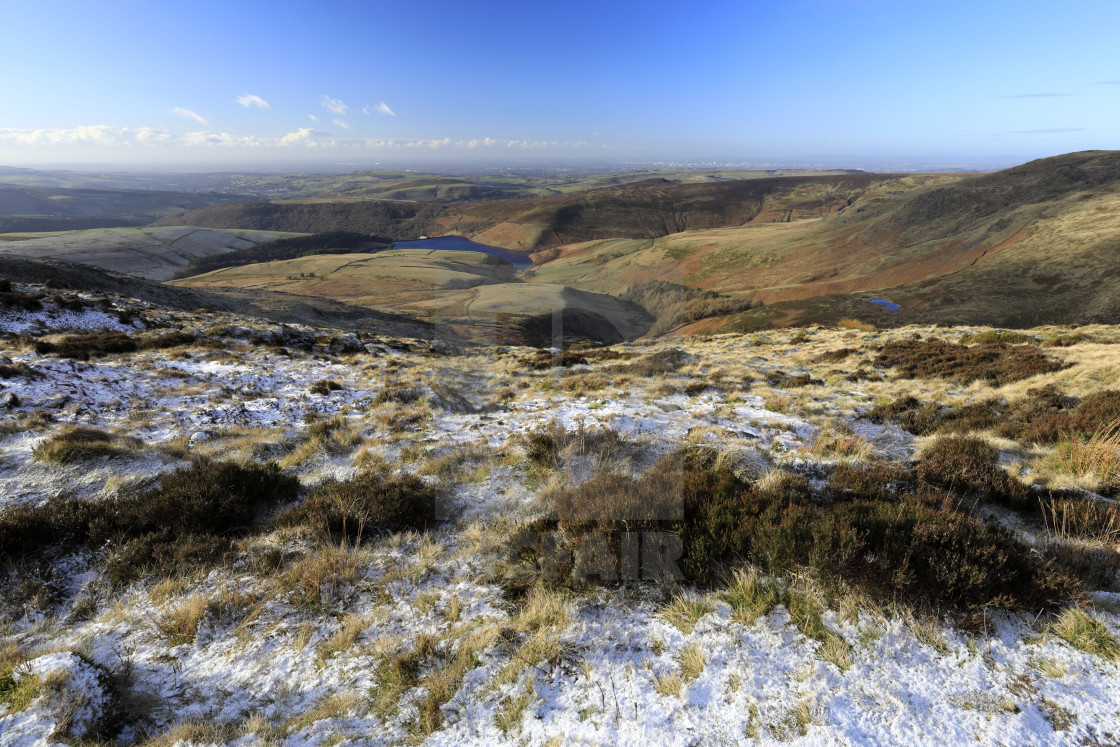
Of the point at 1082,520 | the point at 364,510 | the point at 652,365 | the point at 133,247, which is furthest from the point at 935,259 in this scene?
the point at 133,247

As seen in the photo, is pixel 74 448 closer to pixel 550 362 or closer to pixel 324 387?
pixel 324 387

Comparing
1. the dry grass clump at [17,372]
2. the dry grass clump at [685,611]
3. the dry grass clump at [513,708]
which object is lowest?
the dry grass clump at [513,708]

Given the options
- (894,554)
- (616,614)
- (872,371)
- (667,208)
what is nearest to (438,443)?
(616,614)

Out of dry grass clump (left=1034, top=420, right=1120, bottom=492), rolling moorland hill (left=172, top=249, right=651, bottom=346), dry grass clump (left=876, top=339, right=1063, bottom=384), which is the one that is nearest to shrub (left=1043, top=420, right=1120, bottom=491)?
dry grass clump (left=1034, top=420, right=1120, bottom=492)

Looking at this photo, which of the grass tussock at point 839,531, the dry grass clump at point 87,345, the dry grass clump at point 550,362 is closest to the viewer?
the grass tussock at point 839,531

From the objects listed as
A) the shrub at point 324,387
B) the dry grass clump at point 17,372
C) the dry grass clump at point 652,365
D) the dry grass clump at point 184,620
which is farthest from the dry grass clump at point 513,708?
the dry grass clump at point 17,372

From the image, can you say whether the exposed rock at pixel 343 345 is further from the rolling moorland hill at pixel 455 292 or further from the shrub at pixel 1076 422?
the shrub at pixel 1076 422

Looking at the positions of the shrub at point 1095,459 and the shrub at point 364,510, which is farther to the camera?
the shrub at point 1095,459
